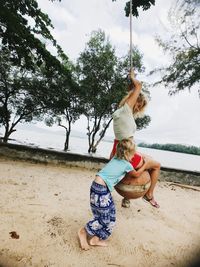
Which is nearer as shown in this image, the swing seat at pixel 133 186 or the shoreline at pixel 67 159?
the swing seat at pixel 133 186

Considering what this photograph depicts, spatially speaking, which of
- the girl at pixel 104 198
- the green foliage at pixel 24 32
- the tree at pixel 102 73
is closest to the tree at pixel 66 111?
the tree at pixel 102 73

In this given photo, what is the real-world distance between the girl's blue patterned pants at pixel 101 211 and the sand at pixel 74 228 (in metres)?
0.23

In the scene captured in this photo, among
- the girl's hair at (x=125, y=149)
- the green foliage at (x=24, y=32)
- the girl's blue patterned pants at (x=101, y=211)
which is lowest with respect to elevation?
the girl's blue patterned pants at (x=101, y=211)

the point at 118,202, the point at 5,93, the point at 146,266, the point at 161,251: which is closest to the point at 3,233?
the point at 146,266

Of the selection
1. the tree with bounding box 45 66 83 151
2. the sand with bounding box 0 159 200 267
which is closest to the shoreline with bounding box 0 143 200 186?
the sand with bounding box 0 159 200 267

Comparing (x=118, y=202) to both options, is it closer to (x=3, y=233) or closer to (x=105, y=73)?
(x=3, y=233)

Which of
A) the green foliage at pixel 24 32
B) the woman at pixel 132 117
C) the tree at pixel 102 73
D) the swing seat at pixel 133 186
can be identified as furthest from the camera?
the tree at pixel 102 73

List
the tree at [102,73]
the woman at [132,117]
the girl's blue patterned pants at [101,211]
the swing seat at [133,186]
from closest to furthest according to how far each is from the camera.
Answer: the girl's blue patterned pants at [101,211] → the woman at [132,117] → the swing seat at [133,186] → the tree at [102,73]

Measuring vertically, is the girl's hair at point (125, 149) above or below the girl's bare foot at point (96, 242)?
above

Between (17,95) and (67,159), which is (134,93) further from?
(17,95)

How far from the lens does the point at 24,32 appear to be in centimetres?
966

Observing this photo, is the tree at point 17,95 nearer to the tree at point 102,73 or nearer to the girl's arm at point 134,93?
the tree at point 102,73

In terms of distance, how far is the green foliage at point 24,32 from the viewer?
9.07m

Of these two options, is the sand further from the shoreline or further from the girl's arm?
the shoreline
